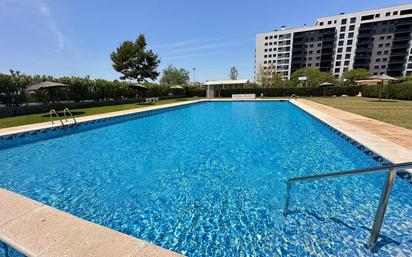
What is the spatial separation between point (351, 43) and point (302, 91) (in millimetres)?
46895

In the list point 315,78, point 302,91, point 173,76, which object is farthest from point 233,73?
point 302,91

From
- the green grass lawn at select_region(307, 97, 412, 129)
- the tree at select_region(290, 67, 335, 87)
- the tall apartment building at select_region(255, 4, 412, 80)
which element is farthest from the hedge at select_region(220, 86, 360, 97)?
the tall apartment building at select_region(255, 4, 412, 80)

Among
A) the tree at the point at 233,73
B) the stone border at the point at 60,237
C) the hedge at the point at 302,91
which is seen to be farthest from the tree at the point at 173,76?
the stone border at the point at 60,237

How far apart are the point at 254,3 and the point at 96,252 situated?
2489 cm

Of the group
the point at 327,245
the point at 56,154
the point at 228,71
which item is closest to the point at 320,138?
the point at 327,245

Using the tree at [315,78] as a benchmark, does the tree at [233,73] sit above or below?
above

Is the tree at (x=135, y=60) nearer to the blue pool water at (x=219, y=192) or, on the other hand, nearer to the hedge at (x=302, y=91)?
the hedge at (x=302, y=91)

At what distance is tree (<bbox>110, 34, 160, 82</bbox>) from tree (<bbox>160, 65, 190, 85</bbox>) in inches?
1148

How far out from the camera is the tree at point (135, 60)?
107 ft

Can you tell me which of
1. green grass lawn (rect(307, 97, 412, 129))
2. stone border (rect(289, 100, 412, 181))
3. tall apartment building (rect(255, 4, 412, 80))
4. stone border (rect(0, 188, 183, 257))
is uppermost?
tall apartment building (rect(255, 4, 412, 80))

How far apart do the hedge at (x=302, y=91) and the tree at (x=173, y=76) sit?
3443 cm

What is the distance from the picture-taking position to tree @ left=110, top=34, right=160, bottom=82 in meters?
32.5

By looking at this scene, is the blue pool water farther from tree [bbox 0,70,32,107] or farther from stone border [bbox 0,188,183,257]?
tree [bbox 0,70,32,107]

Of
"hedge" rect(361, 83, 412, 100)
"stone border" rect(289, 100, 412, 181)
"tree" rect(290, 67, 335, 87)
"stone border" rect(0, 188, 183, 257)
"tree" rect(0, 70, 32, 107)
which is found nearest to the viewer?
"stone border" rect(0, 188, 183, 257)
